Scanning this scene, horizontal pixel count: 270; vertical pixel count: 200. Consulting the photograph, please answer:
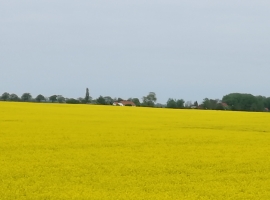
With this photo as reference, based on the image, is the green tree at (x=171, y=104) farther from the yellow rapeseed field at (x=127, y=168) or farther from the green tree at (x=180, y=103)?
the yellow rapeseed field at (x=127, y=168)

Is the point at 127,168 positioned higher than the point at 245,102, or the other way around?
the point at 245,102

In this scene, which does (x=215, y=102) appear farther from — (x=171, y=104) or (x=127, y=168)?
(x=127, y=168)

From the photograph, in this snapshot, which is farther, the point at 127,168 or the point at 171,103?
the point at 171,103

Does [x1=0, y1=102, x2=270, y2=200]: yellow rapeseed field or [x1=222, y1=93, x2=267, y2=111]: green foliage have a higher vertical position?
[x1=222, y1=93, x2=267, y2=111]: green foliage

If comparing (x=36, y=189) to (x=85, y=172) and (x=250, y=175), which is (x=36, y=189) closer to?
(x=85, y=172)

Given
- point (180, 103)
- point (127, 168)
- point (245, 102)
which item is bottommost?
point (127, 168)

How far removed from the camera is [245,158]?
30.8 ft

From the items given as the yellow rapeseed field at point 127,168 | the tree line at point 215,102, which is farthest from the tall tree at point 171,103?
the yellow rapeseed field at point 127,168

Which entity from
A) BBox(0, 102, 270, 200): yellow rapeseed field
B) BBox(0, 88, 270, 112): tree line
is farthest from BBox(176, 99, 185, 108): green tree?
BBox(0, 102, 270, 200): yellow rapeseed field

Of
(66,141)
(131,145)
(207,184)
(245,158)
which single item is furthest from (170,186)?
(66,141)

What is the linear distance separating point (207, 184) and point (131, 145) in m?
4.44

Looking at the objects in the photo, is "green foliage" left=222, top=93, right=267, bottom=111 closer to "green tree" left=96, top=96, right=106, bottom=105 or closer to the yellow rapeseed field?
"green tree" left=96, top=96, right=106, bottom=105

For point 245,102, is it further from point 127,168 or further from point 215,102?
point 127,168

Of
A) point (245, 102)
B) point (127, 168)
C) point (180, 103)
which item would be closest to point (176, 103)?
point (180, 103)
